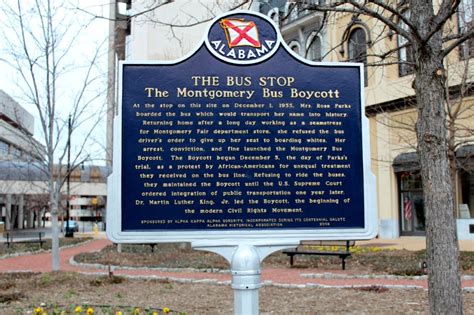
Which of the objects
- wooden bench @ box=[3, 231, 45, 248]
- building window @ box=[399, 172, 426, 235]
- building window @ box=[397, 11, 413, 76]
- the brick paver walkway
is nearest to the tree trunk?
building window @ box=[397, 11, 413, 76]

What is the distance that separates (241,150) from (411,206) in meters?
22.5

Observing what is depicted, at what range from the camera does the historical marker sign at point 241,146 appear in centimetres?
456

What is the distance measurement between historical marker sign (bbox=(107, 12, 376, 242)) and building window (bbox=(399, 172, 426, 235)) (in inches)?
846

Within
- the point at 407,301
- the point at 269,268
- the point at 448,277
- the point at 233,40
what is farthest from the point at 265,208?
the point at 269,268

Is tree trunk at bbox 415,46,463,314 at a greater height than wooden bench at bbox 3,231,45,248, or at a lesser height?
greater

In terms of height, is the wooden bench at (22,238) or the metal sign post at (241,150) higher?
the metal sign post at (241,150)

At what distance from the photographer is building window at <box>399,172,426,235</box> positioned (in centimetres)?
2531

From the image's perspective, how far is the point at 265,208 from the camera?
4.60m

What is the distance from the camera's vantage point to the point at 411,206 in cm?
2553

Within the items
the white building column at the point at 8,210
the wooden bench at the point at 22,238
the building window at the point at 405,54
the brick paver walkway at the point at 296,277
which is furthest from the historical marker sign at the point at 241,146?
the white building column at the point at 8,210

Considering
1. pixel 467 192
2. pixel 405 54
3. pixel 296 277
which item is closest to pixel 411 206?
pixel 467 192

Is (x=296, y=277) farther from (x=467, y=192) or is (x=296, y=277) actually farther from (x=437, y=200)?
(x=467, y=192)

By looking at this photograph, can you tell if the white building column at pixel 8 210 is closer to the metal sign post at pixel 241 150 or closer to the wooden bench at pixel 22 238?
the wooden bench at pixel 22 238

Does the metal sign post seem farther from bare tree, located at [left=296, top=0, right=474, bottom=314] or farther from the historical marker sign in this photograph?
bare tree, located at [left=296, top=0, right=474, bottom=314]
